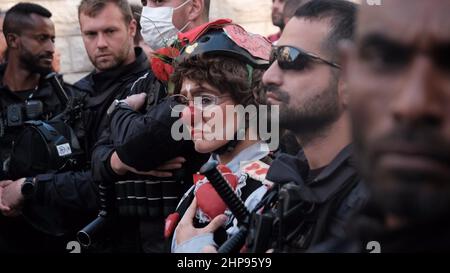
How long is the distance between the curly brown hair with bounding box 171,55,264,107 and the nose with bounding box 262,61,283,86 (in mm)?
422

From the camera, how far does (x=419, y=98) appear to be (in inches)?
40.8

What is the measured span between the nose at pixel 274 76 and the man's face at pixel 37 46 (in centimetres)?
257

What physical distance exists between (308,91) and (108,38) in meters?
1.93

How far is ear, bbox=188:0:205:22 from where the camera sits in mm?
3728

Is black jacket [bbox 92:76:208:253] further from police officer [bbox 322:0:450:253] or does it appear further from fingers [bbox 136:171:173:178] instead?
police officer [bbox 322:0:450:253]

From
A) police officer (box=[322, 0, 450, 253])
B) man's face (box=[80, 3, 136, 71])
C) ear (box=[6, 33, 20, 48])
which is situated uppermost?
police officer (box=[322, 0, 450, 253])

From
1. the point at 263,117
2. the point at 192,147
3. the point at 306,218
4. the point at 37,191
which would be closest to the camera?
the point at 306,218

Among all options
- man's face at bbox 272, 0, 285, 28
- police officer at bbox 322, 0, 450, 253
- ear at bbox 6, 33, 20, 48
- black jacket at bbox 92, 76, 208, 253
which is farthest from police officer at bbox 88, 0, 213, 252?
→ police officer at bbox 322, 0, 450, 253

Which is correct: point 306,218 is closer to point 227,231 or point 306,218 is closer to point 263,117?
point 227,231

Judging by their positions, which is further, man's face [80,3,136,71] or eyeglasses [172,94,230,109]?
man's face [80,3,136,71]

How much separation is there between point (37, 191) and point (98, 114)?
49 centimetres

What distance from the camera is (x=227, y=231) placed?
257 cm

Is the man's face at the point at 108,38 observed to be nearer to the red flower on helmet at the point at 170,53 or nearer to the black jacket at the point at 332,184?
the red flower on helmet at the point at 170,53
